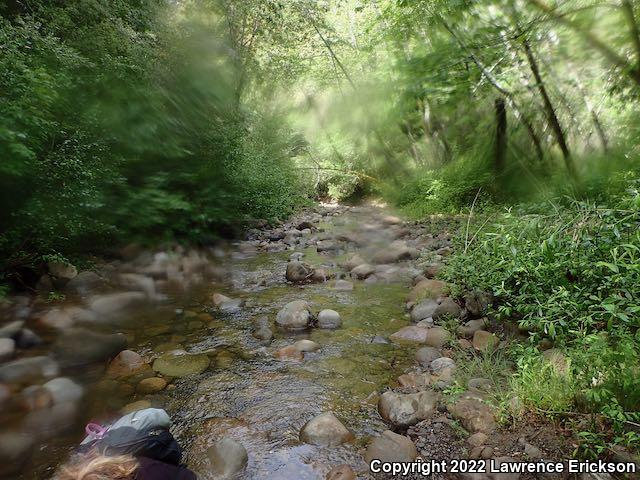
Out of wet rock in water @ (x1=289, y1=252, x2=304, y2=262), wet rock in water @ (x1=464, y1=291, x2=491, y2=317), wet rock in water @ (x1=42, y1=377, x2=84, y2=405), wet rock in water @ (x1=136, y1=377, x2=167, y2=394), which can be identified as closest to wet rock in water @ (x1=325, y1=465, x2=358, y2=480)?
wet rock in water @ (x1=136, y1=377, x2=167, y2=394)

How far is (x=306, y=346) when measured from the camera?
385 centimetres

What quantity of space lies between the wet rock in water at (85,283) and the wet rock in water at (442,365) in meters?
4.52

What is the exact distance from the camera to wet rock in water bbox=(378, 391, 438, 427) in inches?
103

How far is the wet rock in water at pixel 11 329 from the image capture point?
366cm

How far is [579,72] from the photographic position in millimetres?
5141

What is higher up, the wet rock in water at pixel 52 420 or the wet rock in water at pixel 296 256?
the wet rock in water at pixel 296 256

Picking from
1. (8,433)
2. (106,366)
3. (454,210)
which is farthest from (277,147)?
(8,433)

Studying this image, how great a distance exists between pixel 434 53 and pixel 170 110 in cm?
481

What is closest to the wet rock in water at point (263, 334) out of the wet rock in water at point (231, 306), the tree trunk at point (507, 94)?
the wet rock in water at point (231, 306)

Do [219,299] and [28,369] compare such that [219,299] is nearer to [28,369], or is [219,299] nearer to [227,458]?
[28,369]

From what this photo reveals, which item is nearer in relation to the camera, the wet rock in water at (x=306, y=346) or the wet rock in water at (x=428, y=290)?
the wet rock in water at (x=306, y=346)

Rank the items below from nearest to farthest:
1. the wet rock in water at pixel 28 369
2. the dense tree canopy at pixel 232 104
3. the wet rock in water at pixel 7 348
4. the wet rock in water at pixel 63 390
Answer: the wet rock in water at pixel 63 390 < the wet rock in water at pixel 28 369 < the wet rock in water at pixel 7 348 < the dense tree canopy at pixel 232 104

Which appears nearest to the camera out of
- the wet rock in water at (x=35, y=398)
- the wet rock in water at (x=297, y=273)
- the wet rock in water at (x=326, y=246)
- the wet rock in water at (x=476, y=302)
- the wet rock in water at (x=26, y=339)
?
the wet rock in water at (x=35, y=398)

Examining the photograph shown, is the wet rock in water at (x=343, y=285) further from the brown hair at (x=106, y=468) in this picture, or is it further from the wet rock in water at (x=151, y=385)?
the brown hair at (x=106, y=468)
